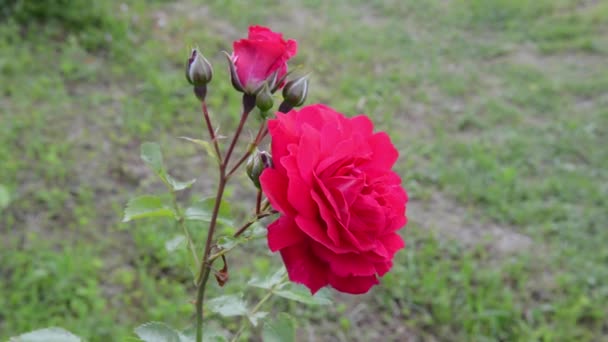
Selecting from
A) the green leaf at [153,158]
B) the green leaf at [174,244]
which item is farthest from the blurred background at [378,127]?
the green leaf at [174,244]

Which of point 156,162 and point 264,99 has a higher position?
point 264,99

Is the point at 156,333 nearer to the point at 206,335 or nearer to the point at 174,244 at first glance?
the point at 206,335

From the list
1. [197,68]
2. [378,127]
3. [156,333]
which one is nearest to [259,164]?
[197,68]

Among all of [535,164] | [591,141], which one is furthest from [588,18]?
[535,164]

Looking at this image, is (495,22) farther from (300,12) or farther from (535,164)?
(535,164)

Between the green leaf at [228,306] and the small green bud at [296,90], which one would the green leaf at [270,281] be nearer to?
the green leaf at [228,306]

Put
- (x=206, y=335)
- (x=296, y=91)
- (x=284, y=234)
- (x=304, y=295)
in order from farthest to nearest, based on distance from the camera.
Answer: (x=304, y=295), (x=206, y=335), (x=296, y=91), (x=284, y=234)

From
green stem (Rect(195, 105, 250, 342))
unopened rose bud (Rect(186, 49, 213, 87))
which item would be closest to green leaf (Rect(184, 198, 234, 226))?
green stem (Rect(195, 105, 250, 342))
